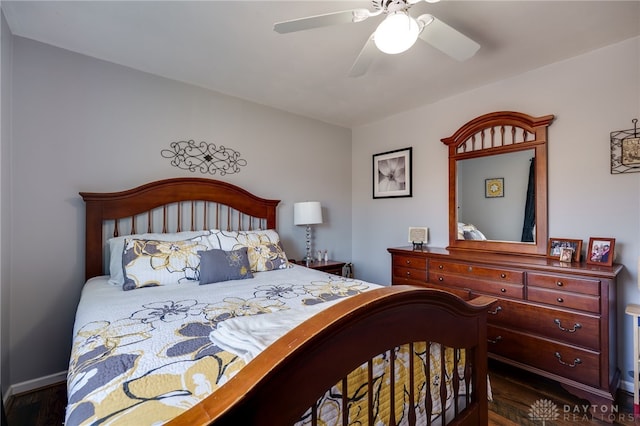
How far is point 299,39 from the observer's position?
2.02 metres

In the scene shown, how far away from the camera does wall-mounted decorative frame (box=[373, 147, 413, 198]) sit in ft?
11.3

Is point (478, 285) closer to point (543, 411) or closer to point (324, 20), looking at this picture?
point (543, 411)

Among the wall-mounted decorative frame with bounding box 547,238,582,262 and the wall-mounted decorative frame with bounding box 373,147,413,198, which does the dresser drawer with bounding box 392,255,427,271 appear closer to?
the wall-mounted decorative frame with bounding box 373,147,413,198

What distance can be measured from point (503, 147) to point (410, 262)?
4.45 feet

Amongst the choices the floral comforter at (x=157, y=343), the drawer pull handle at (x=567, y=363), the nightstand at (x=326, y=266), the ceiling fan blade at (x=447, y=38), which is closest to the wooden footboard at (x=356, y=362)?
the floral comforter at (x=157, y=343)

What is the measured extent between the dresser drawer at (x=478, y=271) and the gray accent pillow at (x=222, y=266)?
1684 millimetres

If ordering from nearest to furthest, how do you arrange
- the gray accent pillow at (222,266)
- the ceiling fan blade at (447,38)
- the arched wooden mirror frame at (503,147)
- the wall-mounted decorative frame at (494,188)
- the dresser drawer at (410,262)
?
the ceiling fan blade at (447,38) → the gray accent pillow at (222,266) → the arched wooden mirror frame at (503,147) → the wall-mounted decorative frame at (494,188) → the dresser drawer at (410,262)

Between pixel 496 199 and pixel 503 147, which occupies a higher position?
pixel 503 147

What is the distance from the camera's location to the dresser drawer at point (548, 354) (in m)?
1.87

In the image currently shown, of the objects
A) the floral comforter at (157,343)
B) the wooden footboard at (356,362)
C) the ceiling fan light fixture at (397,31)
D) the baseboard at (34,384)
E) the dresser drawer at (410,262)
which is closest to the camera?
the wooden footboard at (356,362)

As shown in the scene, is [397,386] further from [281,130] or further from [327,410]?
[281,130]

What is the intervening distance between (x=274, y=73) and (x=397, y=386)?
2455 mm

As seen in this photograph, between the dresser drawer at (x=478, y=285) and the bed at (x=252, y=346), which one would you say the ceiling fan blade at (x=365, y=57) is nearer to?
the bed at (x=252, y=346)

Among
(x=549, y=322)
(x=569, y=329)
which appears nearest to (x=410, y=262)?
(x=549, y=322)
